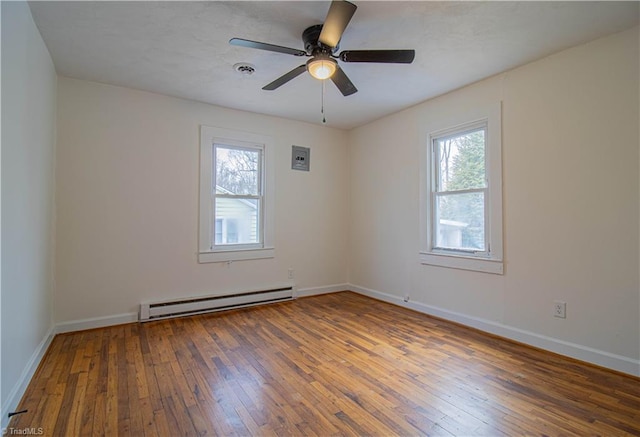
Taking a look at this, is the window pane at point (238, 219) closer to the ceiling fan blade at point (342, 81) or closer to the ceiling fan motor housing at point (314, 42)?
the ceiling fan blade at point (342, 81)

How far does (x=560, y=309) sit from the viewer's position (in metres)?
2.77

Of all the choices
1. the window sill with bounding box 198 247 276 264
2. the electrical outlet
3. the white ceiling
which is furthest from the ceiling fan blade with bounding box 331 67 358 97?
the electrical outlet

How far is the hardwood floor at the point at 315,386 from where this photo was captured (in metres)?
1.82

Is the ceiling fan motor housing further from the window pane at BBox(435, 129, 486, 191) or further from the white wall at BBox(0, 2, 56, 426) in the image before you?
the window pane at BBox(435, 129, 486, 191)

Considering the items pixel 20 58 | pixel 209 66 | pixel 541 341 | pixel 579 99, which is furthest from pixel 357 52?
pixel 541 341

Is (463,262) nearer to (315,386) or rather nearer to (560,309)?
(560,309)

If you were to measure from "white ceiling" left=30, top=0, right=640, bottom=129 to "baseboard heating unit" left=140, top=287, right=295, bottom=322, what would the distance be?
8.01 feet

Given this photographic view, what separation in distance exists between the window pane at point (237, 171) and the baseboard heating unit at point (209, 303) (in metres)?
1.36

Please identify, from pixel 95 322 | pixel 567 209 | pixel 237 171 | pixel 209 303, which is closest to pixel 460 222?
pixel 567 209

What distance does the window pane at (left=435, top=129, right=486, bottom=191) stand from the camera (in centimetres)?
346

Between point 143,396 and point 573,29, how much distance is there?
402cm

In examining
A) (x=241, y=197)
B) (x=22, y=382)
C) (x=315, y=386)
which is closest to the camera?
(x=22, y=382)

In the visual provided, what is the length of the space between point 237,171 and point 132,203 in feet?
4.30

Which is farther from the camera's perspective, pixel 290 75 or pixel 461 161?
pixel 461 161
